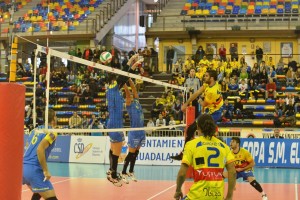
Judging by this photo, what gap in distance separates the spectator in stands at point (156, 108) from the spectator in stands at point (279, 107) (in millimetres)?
4828

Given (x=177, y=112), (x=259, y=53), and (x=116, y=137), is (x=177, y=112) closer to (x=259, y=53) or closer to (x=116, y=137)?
(x=259, y=53)

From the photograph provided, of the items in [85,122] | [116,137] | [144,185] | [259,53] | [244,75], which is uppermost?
[259,53]

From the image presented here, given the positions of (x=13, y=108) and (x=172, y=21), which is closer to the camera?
(x=13, y=108)

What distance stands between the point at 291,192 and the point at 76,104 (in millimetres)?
14665

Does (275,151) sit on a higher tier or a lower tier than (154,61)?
lower

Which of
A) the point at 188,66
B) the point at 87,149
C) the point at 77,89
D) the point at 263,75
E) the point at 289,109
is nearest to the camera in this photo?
the point at 87,149

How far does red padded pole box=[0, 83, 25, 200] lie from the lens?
A: 4.75m

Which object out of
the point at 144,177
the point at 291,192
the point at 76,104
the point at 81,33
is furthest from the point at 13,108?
the point at 81,33

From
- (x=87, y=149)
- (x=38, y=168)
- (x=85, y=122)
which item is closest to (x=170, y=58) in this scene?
(x=85, y=122)

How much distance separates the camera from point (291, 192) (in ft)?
41.4

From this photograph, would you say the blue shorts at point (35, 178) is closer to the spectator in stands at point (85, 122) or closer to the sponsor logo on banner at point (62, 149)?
the sponsor logo on banner at point (62, 149)

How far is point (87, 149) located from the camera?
2080 cm

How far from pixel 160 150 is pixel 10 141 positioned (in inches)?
610

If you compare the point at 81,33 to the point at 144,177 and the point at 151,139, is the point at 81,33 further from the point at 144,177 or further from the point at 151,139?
the point at 144,177
